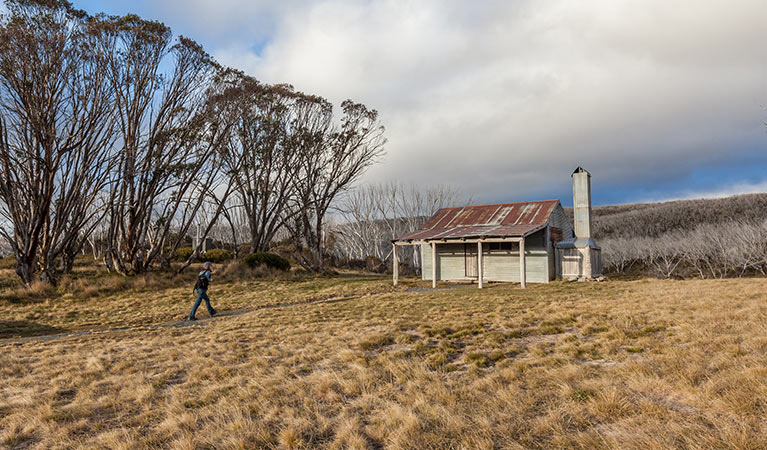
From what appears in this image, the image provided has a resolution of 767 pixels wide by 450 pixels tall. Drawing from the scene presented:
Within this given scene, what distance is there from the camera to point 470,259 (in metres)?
23.3

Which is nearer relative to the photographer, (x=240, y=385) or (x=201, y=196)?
(x=240, y=385)

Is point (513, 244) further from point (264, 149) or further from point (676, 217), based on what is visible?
point (676, 217)

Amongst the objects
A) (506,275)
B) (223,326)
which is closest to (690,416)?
(223,326)

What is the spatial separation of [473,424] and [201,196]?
23165 mm

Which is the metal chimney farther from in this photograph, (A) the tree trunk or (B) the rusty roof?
(A) the tree trunk

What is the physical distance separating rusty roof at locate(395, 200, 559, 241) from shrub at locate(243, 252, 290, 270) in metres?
8.45

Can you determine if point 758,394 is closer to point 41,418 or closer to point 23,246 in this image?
point 41,418

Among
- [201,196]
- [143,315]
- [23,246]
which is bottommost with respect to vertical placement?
[143,315]

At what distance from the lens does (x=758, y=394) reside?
3961mm

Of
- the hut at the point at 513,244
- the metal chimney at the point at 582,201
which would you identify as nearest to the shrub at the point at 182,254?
the hut at the point at 513,244

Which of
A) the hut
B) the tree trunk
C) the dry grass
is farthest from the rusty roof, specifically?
the tree trunk

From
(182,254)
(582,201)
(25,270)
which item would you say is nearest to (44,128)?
(25,270)

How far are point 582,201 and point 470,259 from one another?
22.5 ft

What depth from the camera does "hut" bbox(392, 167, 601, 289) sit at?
69.7ft
